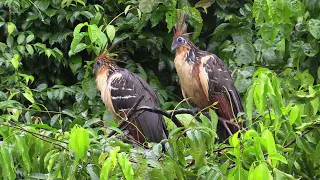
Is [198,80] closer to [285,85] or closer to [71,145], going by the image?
[285,85]

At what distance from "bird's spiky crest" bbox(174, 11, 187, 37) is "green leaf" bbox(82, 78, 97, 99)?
3.23ft

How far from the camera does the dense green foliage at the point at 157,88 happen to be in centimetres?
245

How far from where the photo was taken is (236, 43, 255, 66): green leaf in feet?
17.4

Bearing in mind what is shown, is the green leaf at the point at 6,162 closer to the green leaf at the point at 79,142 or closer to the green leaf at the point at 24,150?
the green leaf at the point at 24,150

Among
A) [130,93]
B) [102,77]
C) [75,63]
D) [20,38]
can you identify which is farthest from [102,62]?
[20,38]

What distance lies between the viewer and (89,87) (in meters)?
5.79

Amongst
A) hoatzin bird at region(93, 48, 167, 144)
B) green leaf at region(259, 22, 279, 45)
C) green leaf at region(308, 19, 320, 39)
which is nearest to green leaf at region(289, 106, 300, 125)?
green leaf at region(259, 22, 279, 45)

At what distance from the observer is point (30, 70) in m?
6.27

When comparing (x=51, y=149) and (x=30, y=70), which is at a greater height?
(x=51, y=149)

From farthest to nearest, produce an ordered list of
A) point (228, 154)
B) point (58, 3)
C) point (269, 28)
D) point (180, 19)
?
point (58, 3) < point (180, 19) < point (269, 28) < point (228, 154)

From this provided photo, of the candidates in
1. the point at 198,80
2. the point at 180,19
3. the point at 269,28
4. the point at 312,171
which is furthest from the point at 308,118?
the point at 180,19

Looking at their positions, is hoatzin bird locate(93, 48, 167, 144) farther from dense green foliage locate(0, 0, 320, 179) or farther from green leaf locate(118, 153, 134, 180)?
green leaf locate(118, 153, 134, 180)

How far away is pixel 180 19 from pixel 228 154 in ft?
8.77

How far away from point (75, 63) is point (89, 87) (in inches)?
16.8
